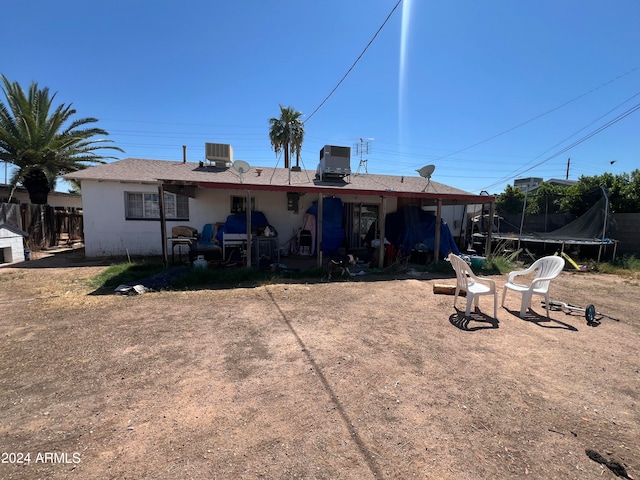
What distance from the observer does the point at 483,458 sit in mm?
1934

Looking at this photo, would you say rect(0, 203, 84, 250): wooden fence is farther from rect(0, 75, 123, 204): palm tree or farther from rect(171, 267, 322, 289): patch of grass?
Result: rect(171, 267, 322, 289): patch of grass

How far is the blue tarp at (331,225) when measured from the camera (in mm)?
10352

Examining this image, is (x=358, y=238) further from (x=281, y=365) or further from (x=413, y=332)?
(x=281, y=365)

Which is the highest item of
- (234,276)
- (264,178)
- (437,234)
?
(264,178)

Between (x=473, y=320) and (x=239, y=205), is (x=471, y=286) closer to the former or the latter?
(x=473, y=320)

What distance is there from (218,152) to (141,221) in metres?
3.93

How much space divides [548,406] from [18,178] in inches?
704

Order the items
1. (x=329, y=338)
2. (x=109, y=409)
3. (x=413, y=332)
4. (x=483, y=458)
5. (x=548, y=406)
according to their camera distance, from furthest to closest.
→ 1. (x=413, y=332)
2. (x=329, y=338)
3. (x=548, y=406)
4. (x=109, y=409)
5. (x=483, y=458)

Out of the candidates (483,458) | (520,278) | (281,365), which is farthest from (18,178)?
(520,278)

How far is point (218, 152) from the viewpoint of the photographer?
11766mm

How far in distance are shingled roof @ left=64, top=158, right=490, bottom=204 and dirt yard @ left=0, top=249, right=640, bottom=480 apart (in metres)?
4.68

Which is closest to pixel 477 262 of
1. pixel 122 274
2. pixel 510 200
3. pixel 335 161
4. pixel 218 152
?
pixel 335 161

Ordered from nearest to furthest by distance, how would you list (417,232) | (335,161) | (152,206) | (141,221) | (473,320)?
(473,320)
(417,232)
(141,221)
(152,206)
(335,161)

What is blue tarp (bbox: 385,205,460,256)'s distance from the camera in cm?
1002
